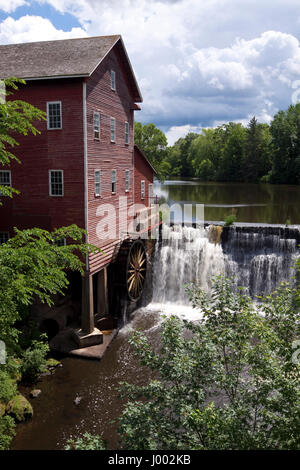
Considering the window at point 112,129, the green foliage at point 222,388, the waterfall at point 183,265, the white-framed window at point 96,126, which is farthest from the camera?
the waterfall at point 183,265

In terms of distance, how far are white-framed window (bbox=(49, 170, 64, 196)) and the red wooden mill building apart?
47mm

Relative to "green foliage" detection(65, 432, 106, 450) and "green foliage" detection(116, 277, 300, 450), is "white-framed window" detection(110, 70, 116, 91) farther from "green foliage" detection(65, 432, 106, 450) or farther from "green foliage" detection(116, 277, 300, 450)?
"green foliage" detection(65, 432, 106, 450)

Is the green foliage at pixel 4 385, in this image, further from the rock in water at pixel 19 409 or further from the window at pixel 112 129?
the window at pixel 112 129

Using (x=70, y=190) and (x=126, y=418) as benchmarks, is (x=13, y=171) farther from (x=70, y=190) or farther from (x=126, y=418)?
(x=126, y=418)

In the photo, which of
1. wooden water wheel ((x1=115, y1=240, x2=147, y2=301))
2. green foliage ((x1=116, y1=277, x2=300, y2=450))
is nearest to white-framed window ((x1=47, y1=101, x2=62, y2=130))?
wooden water wheel ((x1=115, y1=240, x2=147, y2=301))

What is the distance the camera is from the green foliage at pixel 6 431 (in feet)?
37.8

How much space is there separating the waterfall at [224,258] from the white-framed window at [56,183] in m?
9.30

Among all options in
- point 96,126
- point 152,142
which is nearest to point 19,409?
point 96,126

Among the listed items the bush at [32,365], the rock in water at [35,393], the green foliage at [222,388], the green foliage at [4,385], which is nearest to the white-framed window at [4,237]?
the bush at [32,365]

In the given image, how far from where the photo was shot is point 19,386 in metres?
15.7

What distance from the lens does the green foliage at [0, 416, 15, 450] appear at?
37.8 ft
